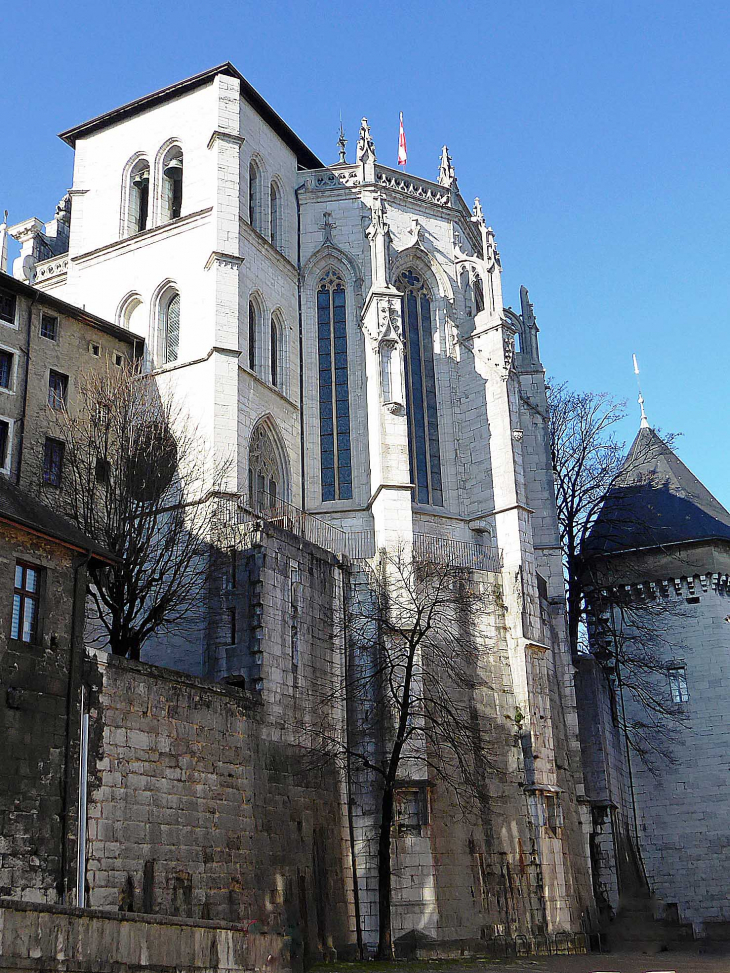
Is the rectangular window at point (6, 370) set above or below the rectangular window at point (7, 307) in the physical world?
below

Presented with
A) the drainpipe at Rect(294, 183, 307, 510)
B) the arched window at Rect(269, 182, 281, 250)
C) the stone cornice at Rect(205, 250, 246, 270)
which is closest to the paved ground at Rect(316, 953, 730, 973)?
the drainpipe at Rect(294, 183, 307, 510)

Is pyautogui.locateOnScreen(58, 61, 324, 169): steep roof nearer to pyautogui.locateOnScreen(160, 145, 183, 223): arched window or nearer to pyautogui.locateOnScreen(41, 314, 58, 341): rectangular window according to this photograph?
pyautogui.locateOnScreen(160, 145, 183, 223): arched window

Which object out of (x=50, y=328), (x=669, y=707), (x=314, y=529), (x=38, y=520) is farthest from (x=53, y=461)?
(x=669, y=707)

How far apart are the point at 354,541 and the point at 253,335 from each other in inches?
263

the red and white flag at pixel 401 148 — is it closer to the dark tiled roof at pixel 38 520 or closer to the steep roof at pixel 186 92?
the steep roof at pixel 186 92

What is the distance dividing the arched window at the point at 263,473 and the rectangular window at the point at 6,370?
6.61 metres

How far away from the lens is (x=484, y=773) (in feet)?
88.7

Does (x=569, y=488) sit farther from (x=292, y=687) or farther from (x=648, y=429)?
(x=292, y=687)

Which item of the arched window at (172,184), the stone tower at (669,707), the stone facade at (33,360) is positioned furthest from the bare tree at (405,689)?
the arched window at (172,184)

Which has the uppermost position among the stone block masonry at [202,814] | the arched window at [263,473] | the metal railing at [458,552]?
the arched window at [263,473]

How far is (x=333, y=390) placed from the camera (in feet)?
110

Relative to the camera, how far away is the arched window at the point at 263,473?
30422 millimetres

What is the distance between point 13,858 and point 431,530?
716 inches

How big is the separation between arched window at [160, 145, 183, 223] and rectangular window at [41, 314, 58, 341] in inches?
261
